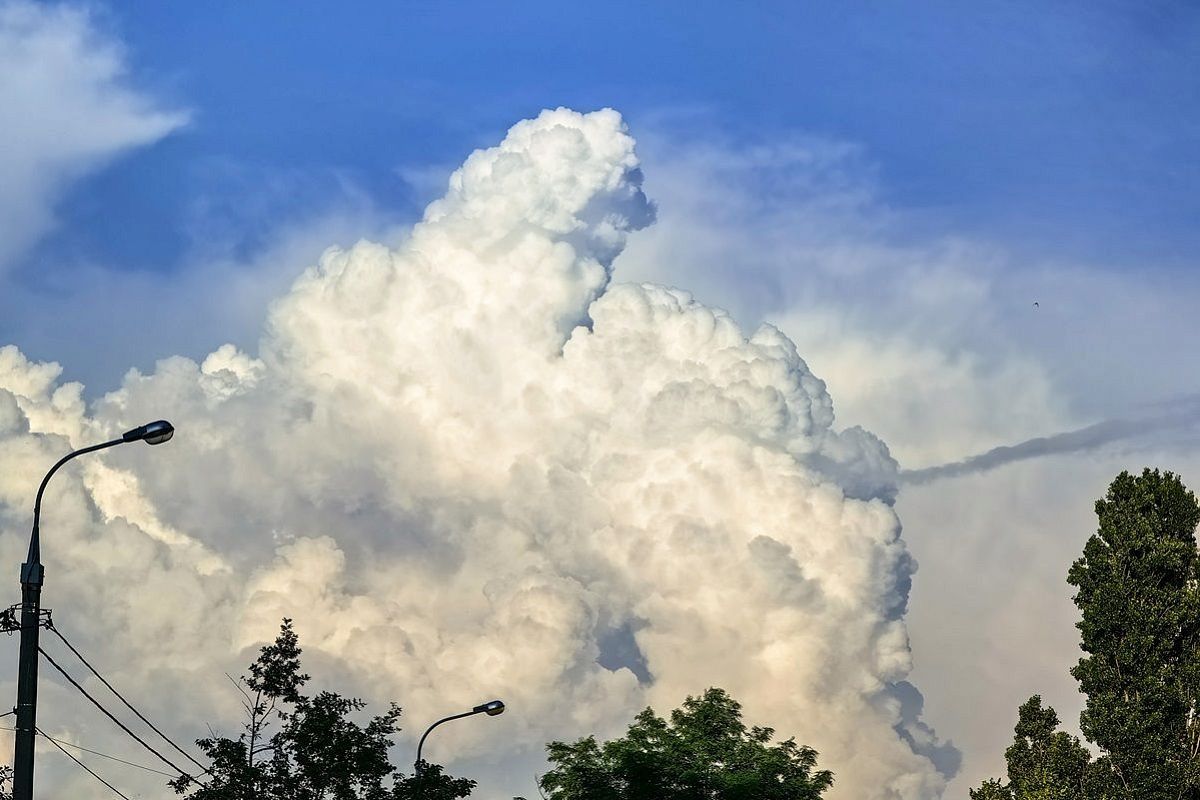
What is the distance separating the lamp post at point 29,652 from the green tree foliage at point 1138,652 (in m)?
45.7

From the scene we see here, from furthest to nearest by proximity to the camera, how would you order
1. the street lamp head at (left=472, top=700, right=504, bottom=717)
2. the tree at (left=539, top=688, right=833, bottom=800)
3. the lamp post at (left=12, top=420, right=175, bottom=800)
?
the tree at (left=539, top=688, right=833, bottom=800) → the street lamp head at (left=472, top=700, right=504, bottom=717) → the lamp post at (left=12, top=420, right=175, bottom=800)

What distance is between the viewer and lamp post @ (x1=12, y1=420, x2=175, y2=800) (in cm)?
2308

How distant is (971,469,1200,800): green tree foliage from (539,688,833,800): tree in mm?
14673

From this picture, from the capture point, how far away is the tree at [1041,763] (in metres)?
60.8

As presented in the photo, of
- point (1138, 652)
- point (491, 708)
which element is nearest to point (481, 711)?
point (491, 708)

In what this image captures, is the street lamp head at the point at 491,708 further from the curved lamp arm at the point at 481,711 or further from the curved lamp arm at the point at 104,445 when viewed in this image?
the curved lamp arm at the point at 104,445

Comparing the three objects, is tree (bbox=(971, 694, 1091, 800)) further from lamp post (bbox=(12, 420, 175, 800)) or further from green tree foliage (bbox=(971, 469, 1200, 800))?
lamp post (bbox=(12, 420, 175, 800))

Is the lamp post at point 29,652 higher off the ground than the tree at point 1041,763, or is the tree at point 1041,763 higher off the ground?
the tree at point 1041,763

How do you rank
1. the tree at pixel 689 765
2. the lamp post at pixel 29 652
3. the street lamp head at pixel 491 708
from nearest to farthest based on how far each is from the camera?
1. the lamp post at pixel 29 652
2. the street lamp head at pixel 491 708
3. the tree at pixel 689 765

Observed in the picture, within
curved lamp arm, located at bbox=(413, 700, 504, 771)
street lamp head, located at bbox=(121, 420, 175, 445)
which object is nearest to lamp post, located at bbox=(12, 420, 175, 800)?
street lamp head, located at bbox=(121, 420, 175, 445)

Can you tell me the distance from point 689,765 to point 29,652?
55.3 metres

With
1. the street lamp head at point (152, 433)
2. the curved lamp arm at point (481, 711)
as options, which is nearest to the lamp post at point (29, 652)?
the street lamp head at point (152, 433)

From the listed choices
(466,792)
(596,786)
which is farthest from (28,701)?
(596,786)

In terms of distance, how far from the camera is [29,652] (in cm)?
2397
